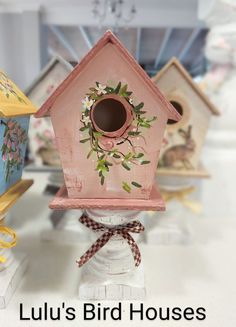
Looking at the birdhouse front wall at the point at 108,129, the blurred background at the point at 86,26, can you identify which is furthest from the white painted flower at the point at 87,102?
the blurred background at the point at 86,26

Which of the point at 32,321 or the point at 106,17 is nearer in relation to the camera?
the point at 32,321

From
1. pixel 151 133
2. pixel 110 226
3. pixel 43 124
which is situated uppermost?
pixel 43 124

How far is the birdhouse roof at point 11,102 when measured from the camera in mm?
679

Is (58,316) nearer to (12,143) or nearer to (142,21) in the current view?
(12,143)

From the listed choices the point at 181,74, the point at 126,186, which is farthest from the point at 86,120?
the point at 181,74

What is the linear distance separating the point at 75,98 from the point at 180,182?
50 centimetres

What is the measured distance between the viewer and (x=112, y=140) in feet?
2.26

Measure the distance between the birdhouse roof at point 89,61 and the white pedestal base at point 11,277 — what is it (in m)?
0.37

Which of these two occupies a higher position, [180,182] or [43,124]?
[43,124]

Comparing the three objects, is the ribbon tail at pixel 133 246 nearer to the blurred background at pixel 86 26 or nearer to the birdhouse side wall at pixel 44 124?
the birdhouse side wall at pixel 44 124

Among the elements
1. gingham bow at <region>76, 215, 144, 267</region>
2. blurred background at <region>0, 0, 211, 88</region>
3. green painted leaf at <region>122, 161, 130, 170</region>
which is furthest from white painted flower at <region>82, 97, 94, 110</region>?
blurred background at <region>0, 0, 211, 88</region>

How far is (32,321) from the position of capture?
69 cm

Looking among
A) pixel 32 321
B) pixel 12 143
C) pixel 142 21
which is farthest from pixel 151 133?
pixel 142 21

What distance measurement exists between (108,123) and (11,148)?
227 millimetres
